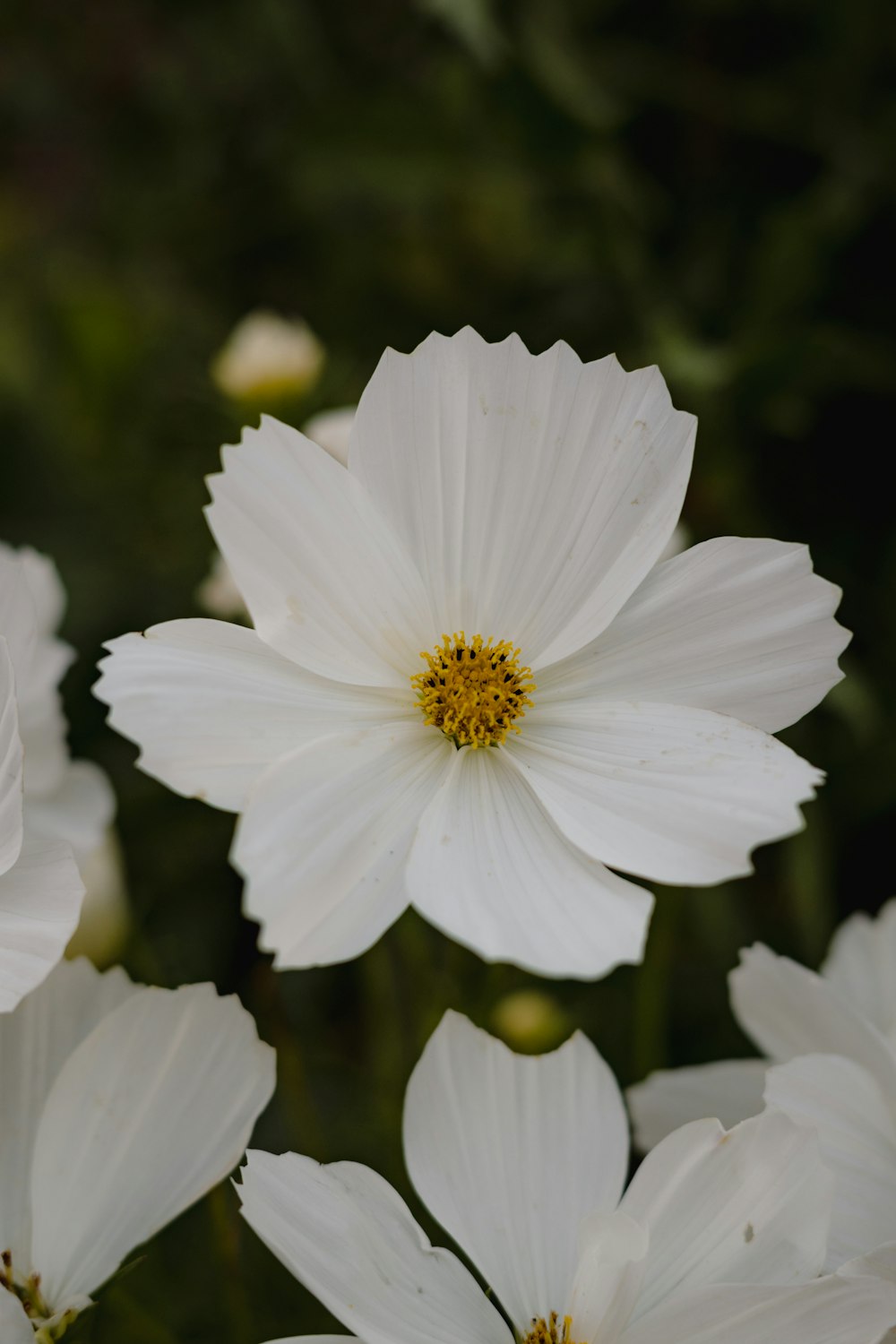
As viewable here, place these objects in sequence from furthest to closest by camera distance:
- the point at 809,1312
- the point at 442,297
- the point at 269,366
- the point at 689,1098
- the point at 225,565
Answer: the point at 442,297 → the point at 269,366 → the point at 225,565 → the point at 689,1098 → the point at 809,1312

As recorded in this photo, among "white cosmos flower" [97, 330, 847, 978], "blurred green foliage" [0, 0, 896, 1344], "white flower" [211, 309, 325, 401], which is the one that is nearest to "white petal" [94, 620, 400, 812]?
"white cosmos flower" [97, 330, 847, 978]

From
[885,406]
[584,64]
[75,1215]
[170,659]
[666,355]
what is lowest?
[75,1215]

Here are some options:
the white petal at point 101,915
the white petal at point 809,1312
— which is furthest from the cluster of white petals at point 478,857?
the white petal at point 101,915

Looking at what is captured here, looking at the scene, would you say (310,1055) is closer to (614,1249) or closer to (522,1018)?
(522,1018)

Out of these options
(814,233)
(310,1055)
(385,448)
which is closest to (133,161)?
(814,233)

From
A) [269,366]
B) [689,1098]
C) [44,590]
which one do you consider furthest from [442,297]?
[689,1098]

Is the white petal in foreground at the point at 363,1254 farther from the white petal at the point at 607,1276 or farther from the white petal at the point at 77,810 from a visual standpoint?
the white petal at the point at 77,810

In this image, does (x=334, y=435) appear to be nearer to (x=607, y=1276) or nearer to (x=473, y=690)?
(x=473, y=690)
